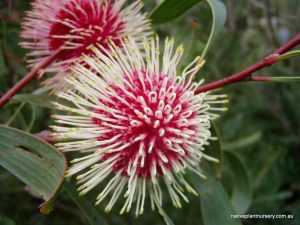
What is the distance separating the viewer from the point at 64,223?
2.79 meters

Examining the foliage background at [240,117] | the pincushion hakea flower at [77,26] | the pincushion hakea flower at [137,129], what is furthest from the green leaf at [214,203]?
the pincushion hakea flower at [77,26]

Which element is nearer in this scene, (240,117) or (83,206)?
(83,206)

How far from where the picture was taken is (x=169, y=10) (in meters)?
1.75

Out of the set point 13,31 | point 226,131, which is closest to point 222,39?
point 226,131

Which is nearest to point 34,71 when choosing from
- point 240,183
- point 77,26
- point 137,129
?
point 77,26

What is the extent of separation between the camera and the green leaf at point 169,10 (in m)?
1.69

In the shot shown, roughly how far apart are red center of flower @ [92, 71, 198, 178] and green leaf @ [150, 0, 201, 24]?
396 mm

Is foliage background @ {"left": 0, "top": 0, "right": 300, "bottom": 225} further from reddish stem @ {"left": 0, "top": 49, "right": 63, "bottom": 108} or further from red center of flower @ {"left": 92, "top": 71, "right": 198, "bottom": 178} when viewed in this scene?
red center of flower @ {"left": 92, "top": 71, "right": 198, "bottom": 178}

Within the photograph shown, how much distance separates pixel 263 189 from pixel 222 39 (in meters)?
1.40

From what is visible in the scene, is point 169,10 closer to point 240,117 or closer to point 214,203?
point 214,203

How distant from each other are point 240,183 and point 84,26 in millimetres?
993

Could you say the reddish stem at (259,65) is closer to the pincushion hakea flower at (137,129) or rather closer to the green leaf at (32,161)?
the pincushion hakea flower at (137,129)

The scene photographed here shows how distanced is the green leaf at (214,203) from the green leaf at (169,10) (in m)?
0.67

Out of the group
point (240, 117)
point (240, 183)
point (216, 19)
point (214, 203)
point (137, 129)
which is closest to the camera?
point (137, 129)
